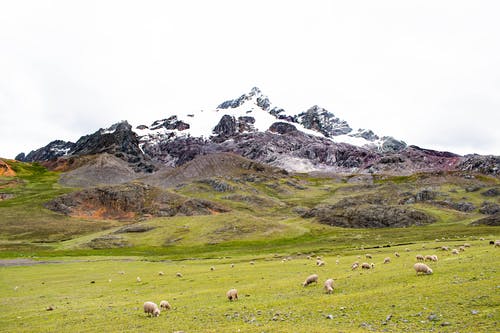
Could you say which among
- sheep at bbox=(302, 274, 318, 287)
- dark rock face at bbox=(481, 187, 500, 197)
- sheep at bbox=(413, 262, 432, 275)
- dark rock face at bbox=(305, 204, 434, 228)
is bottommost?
sheep at bbox=(302, 274, 318, 287)

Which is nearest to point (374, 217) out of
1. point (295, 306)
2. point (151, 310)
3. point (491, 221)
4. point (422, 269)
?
point (491, 221)

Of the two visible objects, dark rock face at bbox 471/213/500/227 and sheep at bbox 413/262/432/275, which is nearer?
sheep at bbox 413/262/432/275

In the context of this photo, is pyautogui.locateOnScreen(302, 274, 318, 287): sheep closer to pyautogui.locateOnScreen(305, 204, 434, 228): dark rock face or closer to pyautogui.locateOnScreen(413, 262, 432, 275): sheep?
pyautogui.locateOnScreen(413, 262, 432, 275): sheep

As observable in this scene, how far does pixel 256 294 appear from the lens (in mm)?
31344

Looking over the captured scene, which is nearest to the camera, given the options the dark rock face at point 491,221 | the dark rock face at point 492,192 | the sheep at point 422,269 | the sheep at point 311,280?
the sheep at point 422,269

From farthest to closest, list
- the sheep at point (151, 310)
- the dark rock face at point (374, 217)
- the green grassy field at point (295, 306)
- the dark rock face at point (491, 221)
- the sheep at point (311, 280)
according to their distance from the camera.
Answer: the dark rock face at point (374, 217) < the dark rock face at point (491, 221) < the sheep at point (311, 280) < the sheep at point (151, 310) < the green grassy field at point (295, 306)

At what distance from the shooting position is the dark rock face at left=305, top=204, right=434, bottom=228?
143750mm

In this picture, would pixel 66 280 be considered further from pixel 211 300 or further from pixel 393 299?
pixel 393 299

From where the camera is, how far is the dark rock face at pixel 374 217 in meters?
144

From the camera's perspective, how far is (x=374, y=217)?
150 meters

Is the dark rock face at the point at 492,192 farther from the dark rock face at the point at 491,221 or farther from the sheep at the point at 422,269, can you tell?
the sheep at the point at 422,269

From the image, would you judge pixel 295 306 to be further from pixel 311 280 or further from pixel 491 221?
pixel 491 221

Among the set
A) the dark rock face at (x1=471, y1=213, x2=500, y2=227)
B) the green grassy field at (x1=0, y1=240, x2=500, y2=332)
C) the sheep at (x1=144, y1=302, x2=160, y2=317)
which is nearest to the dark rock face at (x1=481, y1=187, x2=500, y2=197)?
the dark rock face at (x1=471, y1=213, x2=500, y2=227)

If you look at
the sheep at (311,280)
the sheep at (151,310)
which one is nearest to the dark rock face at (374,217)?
the sheep at (311,280)
